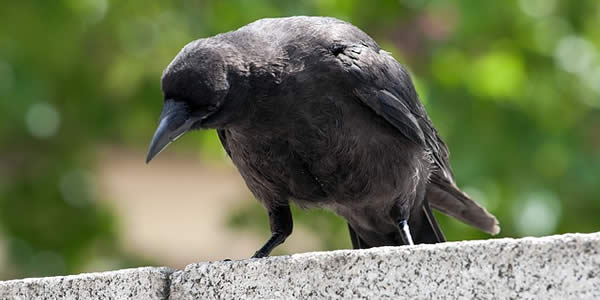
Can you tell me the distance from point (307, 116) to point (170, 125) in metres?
0.62

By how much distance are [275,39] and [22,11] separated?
12.0ft

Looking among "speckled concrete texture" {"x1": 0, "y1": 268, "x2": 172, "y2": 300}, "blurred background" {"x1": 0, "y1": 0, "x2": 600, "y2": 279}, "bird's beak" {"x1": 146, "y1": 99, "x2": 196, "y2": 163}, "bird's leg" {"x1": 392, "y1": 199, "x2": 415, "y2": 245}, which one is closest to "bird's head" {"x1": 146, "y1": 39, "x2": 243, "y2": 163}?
"bird's beak" {"x1": 146, "y1": 99, "x2": 196, "y2": 163}

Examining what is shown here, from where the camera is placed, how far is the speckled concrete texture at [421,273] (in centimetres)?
246

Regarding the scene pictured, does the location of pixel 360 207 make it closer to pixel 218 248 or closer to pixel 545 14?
pixel 545 14

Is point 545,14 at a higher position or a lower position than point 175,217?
higher

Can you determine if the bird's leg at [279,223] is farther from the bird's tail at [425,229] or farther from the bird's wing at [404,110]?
the bird's tail at [425,229]

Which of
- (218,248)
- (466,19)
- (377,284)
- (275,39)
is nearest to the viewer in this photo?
(377,284)

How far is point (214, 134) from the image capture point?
642 centimetres

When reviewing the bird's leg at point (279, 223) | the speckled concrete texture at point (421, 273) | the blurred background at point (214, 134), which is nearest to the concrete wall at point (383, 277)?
the speckled concrete texture at point (421, 273)

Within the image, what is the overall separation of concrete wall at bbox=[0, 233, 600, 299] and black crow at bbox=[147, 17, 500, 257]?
55cm

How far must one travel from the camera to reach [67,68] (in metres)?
7.33

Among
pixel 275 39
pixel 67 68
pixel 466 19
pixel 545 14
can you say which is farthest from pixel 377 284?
pixel 67 68

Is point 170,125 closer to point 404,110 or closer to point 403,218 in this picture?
point 404,110

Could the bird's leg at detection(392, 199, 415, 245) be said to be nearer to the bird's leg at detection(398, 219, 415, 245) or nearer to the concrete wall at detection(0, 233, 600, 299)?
the bird's leg at detection(398, 219, 415, 245)
